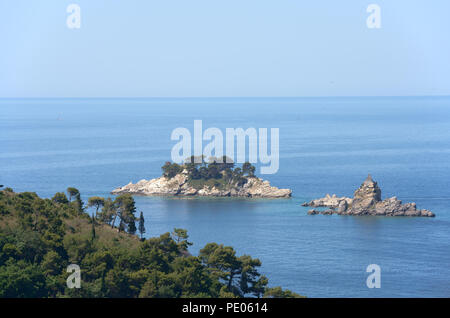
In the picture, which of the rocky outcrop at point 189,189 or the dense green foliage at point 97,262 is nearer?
the dense green foliage at point 97,262

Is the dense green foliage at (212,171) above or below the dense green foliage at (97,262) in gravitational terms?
above

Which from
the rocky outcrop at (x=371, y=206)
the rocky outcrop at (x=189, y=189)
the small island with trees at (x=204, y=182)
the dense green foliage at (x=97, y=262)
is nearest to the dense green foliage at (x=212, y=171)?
the small island with trees at (x=204, y=182)

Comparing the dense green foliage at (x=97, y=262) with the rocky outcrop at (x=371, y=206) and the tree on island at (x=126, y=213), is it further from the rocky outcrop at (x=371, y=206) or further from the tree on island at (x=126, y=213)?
the rocky outcrop at (x=371, y=206)

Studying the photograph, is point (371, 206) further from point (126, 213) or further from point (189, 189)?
point (126, 213)

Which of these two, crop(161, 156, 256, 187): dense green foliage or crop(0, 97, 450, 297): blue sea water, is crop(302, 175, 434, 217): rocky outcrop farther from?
crop(161, 156, 256, 187): dense green foliage

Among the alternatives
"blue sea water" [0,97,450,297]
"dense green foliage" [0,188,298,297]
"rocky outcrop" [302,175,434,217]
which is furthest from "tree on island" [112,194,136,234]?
"rocky outcrop" [302,175,434,217]

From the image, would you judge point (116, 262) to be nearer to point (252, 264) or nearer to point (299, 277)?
point (252, 264)
